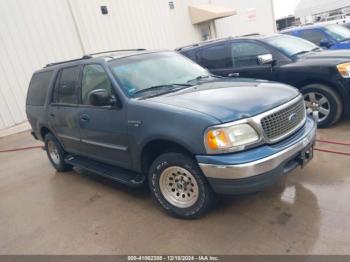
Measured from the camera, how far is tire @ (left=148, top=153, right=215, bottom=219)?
3195 mm

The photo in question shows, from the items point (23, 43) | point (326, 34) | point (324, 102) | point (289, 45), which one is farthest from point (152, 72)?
point (23, 43)

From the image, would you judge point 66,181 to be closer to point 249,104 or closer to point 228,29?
point 249,104

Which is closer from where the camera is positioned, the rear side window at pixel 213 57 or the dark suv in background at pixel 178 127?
the dark suv in background at pixel 178 127

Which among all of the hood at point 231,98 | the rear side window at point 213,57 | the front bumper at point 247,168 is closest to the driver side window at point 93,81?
the hood at point 231,98

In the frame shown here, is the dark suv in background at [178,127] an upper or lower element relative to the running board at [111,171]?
upper

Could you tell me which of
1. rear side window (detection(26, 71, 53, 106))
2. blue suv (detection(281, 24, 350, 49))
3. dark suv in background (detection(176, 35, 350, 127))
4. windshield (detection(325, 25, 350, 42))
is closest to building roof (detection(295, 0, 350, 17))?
windshield (detection(325, 25, 350, 42))

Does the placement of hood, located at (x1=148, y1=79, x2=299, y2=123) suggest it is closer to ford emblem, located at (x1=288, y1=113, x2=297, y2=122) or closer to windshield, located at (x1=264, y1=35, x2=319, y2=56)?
ford emblem, located at (x1=288, y1=113, x2=297, y2=122)

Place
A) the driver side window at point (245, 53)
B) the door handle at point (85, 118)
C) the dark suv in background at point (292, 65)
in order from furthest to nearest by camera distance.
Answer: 1. the driver side window at point (245, 53)
2. the dark suv in background at point (292, 65)
3. the door handle at point (85, 118)

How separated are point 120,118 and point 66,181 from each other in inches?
86.2

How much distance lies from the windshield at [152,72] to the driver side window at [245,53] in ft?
6.81

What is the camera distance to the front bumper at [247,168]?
2.87 metres

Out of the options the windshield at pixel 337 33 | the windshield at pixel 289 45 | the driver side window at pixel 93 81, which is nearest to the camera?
the driver side window at pixel 93 81

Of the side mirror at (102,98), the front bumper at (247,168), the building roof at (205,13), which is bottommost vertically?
the front bumper at (247,168)

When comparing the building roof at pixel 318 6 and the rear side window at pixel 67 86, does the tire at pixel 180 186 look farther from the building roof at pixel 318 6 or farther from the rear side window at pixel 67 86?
the building roof at pixel 318 6
